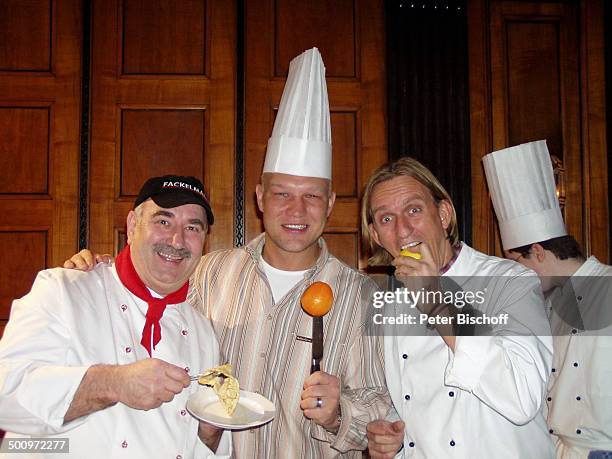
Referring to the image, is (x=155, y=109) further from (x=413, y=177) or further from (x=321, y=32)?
(x=413, y=177)

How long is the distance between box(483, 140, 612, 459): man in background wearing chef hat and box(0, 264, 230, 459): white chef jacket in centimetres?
156

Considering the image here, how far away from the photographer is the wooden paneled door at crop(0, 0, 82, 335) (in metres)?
3.38

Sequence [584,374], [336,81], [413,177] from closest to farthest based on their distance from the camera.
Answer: [413,177] < [584,374] < [336,81]

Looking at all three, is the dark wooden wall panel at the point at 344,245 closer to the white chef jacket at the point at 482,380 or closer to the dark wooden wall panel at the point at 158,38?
the dark wooden wall panel at the point at 158,38

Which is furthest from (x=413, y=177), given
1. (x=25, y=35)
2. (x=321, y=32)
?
(x=25, y=35)

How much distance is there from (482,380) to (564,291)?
1.34 metres

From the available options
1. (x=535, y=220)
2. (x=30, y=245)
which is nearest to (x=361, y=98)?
(x=535, y=220)

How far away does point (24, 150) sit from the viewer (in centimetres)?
341

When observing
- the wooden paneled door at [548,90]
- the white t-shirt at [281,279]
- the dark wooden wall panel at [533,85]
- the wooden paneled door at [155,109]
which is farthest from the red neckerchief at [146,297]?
the dark wooden wall panel at [533,85]

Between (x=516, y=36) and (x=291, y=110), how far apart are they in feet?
5.96

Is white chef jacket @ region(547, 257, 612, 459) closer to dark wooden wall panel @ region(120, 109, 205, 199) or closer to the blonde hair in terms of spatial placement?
the blonde hair

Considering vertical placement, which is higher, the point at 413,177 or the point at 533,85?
the point at 533,85

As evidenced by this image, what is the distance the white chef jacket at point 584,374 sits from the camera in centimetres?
252

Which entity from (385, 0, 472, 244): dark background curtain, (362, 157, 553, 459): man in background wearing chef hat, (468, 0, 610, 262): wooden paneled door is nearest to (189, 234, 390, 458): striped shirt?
(362, 157, 553, 459): man in background wearing chef hat
